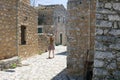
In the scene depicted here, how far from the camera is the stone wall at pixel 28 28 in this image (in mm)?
14445

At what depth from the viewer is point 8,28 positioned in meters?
12.7

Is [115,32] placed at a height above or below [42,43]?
above

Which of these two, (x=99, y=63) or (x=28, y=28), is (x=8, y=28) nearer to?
(x=28, y=28)

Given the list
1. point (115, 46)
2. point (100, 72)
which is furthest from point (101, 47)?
point (100, 72)

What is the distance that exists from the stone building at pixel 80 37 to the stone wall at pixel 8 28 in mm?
3858

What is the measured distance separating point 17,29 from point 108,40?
853 centimetres

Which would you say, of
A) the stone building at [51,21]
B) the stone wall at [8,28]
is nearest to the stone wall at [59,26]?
the stone building at [51,21]

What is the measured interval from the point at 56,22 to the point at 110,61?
29.7m

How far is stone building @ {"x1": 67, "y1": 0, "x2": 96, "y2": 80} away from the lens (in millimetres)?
9219

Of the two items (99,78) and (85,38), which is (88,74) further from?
(99,78)

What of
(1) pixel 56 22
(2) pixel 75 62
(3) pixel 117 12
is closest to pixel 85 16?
(2) pixel 75 62

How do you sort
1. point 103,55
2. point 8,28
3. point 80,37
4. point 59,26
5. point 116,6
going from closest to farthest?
point 116,6, point 103,55, point 80,37, point 8,28, point 59,26

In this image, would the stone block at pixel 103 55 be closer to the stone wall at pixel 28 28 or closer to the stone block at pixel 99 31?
the stone block at pixel 99 31

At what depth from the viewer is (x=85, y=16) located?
934 centimetres
